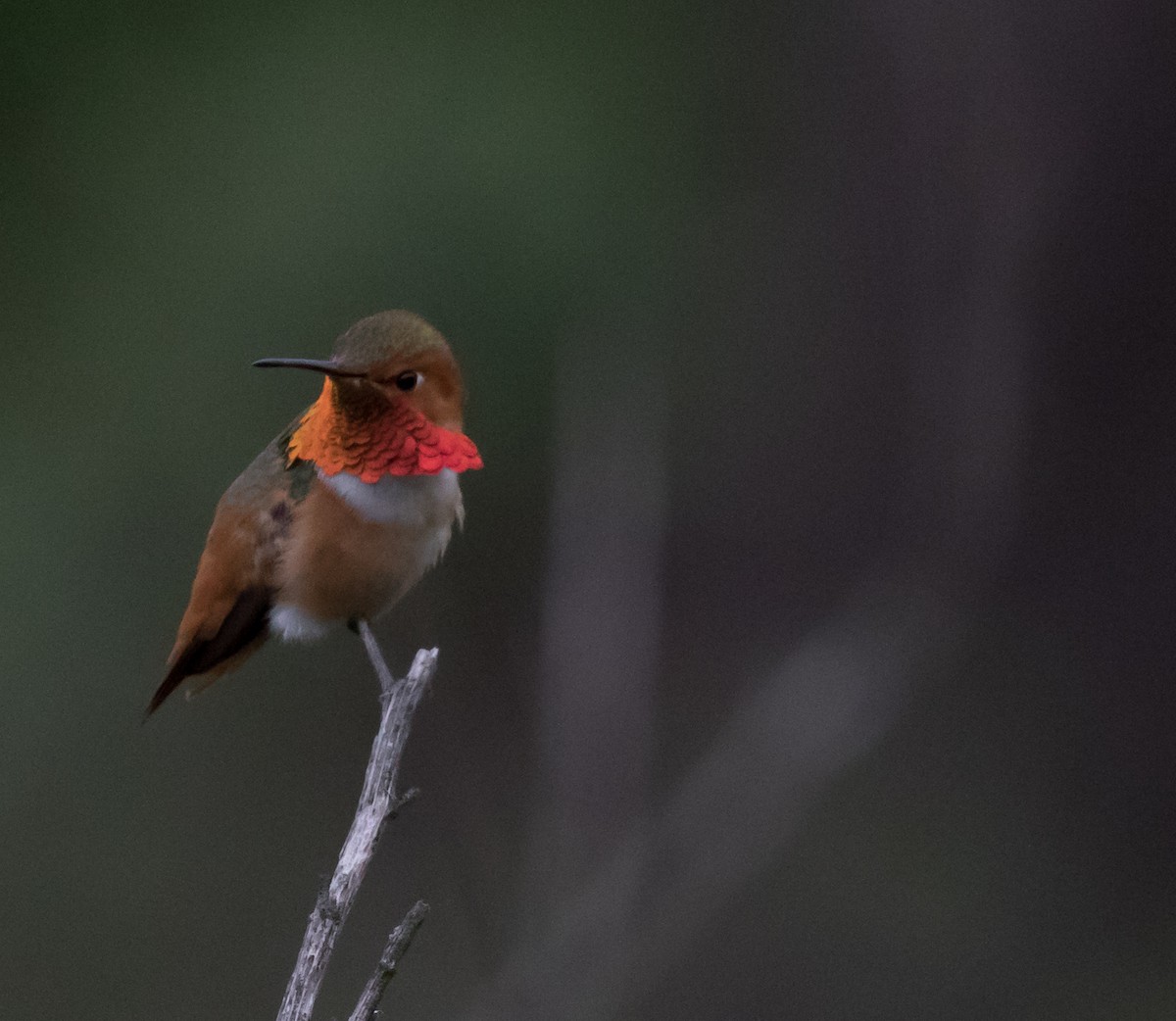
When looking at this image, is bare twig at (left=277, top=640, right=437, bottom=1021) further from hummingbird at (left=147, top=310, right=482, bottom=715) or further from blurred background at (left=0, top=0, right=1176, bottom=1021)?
blurred background at (left=0, top=0, right=1176, bottom=1021)

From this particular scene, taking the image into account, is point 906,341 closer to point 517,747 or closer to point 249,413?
point 517,747

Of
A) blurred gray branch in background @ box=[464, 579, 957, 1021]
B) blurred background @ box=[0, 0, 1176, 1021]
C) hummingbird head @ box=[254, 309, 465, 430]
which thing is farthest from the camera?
blurred background @ box=[0, 0, 1176, 1021]

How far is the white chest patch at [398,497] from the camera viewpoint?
2.46m

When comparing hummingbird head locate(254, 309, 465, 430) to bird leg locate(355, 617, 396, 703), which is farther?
bird leg locate(355, 617, 396, 703)

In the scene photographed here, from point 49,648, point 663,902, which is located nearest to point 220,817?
point 49,648

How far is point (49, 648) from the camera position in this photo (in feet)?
19.0

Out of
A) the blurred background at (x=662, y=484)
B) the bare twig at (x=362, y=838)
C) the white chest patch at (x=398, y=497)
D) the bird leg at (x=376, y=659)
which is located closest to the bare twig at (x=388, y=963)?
the bare twig at (x=362, y=838)

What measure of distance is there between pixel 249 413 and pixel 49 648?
117 centimetres

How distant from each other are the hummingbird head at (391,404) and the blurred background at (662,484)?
7.78ft

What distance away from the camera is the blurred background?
518 cm

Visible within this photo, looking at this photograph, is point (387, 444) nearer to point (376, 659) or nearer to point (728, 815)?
point (376, 659)

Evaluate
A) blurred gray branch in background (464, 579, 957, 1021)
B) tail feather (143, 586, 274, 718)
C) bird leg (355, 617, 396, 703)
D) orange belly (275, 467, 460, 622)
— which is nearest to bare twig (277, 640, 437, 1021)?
bird leg (355, 617, 396, 703)

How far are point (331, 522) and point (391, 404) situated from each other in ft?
1.10

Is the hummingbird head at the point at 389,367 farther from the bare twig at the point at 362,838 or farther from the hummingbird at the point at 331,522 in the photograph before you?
the bare twig at the point at 362,838
